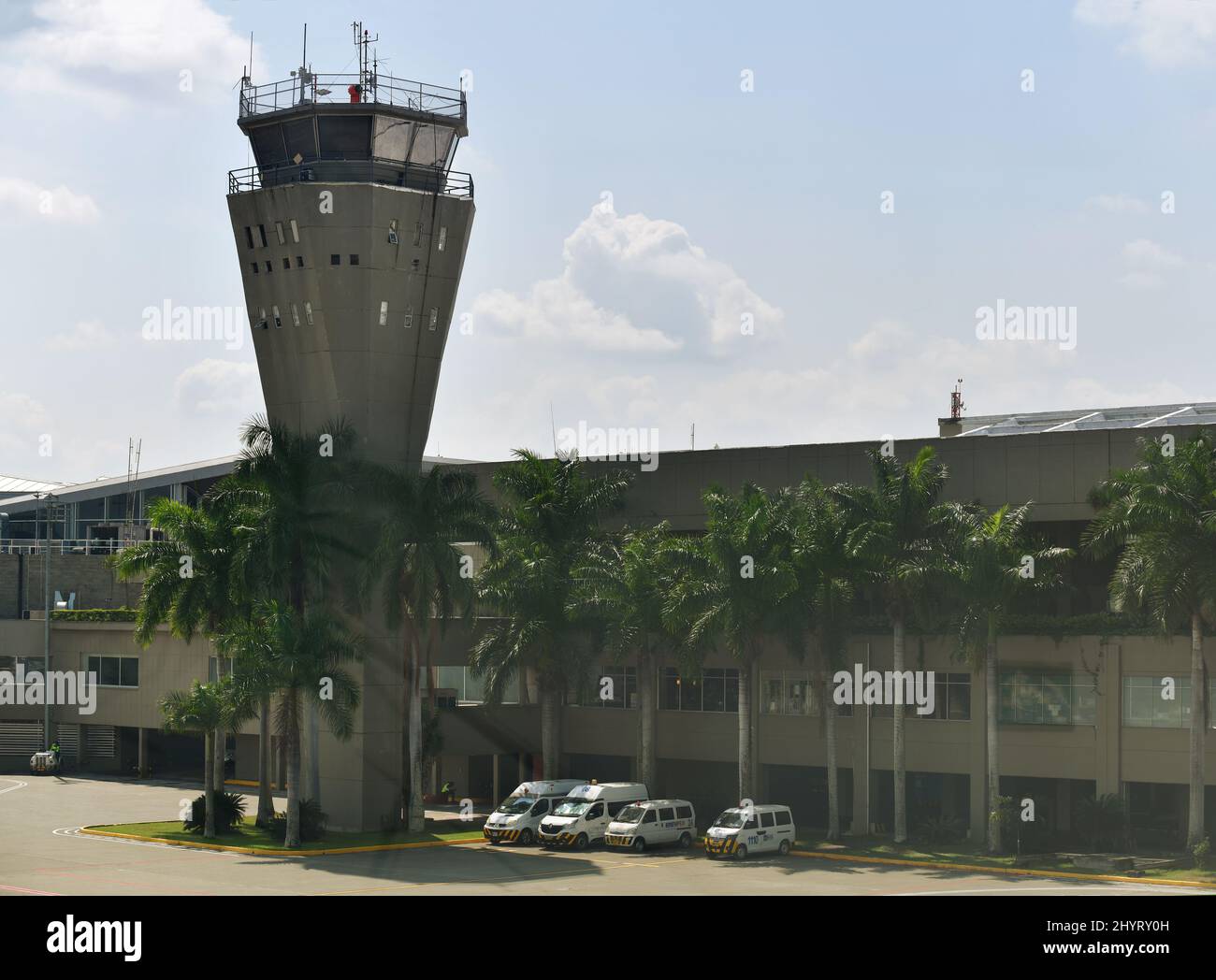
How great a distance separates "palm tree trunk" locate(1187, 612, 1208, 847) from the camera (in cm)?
5431

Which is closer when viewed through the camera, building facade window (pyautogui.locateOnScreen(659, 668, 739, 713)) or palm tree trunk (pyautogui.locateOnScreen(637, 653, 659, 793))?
palm tree trunk (pyautogui.locateOnScreen(637, 653, 659, 793))

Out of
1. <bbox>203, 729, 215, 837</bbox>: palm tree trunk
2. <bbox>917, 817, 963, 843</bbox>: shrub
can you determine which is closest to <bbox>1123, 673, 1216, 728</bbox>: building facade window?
<bbox>917, 817, 963, 843</bbox>: shrub

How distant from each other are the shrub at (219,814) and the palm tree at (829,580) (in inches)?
940

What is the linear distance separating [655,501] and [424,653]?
12.6 metres

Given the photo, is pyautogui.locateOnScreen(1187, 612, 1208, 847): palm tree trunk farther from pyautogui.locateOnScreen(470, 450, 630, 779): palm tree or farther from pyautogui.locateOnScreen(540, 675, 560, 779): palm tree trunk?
pyautogui.locateOnScreen(540, 675, 560, 779): palm tree trunk

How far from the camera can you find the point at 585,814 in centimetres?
6078

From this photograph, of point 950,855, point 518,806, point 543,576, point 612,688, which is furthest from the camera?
point 612,688

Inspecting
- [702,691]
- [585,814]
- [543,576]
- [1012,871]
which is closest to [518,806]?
[585,814]

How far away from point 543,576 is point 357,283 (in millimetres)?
14340

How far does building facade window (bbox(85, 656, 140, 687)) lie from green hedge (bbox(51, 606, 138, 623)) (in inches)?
84.0

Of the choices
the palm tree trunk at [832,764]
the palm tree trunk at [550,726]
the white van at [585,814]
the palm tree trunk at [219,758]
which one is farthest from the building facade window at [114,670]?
the palm tree trunk at [832,764]

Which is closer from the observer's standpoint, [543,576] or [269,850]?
[269,850]

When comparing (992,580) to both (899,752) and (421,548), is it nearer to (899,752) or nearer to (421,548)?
(899,752)
